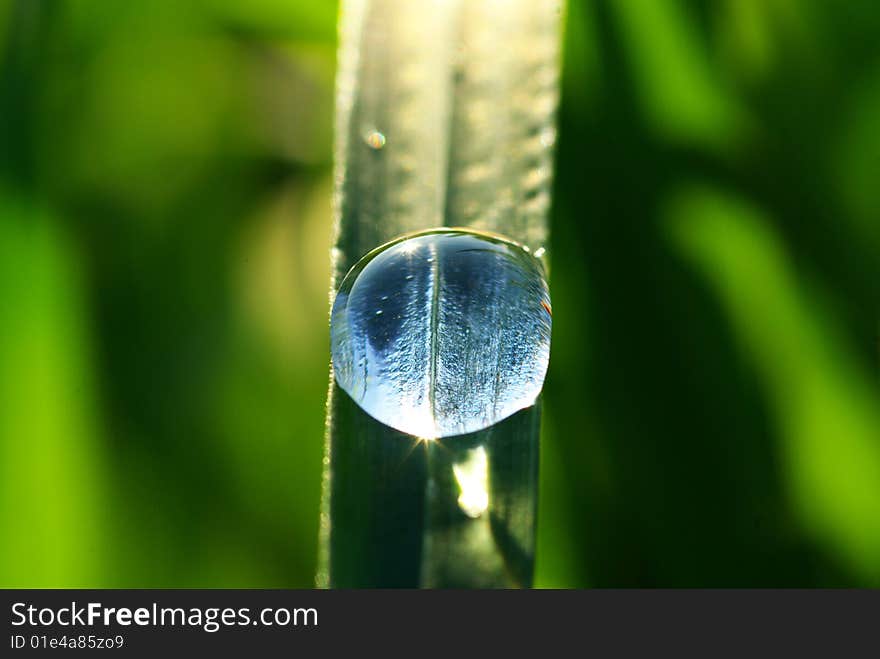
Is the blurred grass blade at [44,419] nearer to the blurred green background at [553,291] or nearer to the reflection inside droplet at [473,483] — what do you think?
the blurred green background at [553,291]

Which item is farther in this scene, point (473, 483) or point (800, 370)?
point (800, 370)

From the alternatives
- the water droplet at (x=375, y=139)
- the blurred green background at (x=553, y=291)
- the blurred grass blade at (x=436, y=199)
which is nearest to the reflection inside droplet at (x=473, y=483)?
the blurred grass blade at (x=436, y=199)

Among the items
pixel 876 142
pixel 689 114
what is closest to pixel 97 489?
pixel 689 114

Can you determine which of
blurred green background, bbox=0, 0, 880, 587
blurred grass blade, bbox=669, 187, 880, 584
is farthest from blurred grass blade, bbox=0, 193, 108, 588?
blurred grass blade, bbox=669, 187, 880, 584

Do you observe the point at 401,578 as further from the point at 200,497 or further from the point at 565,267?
the point at 565,267

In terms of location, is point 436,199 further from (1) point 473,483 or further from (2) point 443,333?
(1) point 473,483

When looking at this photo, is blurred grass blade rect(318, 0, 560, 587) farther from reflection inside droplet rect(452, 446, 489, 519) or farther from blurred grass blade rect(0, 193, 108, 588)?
blurred grass blade rect(0, 193, 108, 588)

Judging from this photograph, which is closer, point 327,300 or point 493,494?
point 493,494

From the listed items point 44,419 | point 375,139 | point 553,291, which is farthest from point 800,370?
point 44,419
